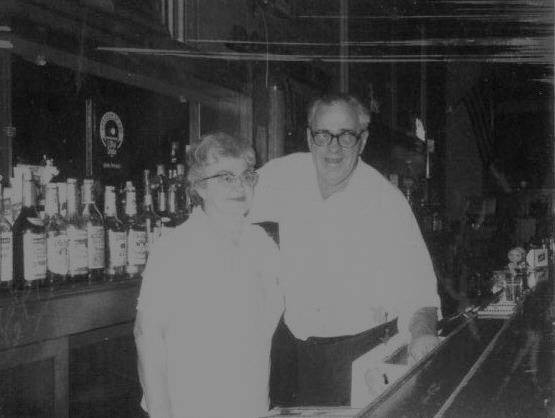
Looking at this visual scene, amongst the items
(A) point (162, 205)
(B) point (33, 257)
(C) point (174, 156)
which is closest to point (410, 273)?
(B) point (33, 257)

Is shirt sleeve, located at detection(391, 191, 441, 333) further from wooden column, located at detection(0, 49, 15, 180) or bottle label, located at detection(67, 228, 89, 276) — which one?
wooden column, located at detection(0, 49, 15, 180)

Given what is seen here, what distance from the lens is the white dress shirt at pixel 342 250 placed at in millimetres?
1927

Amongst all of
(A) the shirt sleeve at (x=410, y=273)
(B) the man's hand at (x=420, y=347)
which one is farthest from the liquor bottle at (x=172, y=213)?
(B) the man's hand at (x=420, y=347)

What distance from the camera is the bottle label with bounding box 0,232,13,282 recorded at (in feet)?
6.07

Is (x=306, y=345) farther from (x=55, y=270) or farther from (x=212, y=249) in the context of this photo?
(x=55, y=270)

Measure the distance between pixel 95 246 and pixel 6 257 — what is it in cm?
35

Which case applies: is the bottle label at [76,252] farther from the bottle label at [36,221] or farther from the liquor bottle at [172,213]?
the liquor bottle at [172,213]

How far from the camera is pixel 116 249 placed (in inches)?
89.4

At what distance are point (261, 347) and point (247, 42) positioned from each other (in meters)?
2.12

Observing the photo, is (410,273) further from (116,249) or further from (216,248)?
(116,249)

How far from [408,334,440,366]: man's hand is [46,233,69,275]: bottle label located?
1.15 metres

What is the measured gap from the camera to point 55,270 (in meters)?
2.03

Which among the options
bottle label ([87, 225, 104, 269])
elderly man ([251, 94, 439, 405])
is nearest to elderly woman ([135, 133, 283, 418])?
elderly man ([251, 94, 439, 405])

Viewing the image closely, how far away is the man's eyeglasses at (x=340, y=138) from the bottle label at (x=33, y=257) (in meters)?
0.87
